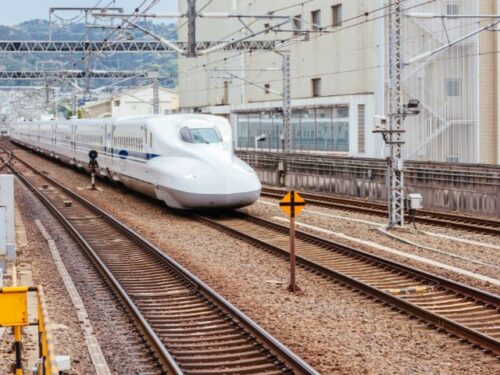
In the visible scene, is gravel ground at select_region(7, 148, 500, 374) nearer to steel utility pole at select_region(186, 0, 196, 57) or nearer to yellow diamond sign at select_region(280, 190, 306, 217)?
yellow diamond sign at select_region(280, 190, 306, 217)

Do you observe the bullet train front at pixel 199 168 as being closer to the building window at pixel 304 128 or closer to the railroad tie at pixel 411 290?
the railroad tie at pixel 411 290

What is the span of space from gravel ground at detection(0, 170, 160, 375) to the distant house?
73836 mm

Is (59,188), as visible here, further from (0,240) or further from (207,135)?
(0,240)

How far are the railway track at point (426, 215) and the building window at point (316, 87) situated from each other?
1862cm

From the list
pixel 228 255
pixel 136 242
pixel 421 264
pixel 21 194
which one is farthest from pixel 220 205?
pixel 21 194

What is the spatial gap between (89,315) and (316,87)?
39053mm

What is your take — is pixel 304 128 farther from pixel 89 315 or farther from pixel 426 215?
pixel 89 315

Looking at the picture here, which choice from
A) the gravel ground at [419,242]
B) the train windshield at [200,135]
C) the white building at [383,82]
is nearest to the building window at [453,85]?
the white building at [383,82]

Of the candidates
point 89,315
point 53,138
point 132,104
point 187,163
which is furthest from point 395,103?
point 132,104

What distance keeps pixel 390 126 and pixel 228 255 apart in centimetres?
534

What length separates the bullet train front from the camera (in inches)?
881

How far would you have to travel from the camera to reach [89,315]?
1194cm

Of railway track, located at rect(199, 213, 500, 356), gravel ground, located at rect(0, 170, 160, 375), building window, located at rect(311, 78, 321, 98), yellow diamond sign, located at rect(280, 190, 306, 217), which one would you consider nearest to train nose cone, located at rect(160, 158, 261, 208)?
railway track, located at rect(199, 213, 500, 356)

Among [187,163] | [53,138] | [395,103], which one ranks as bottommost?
[187,163]
